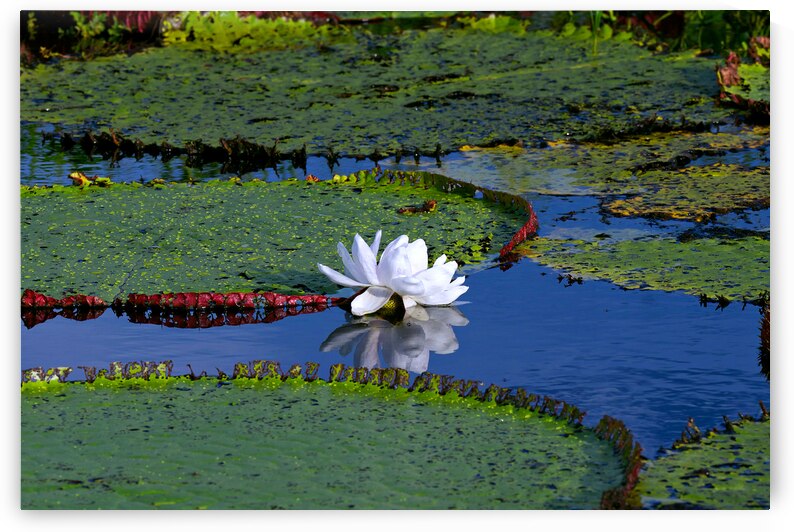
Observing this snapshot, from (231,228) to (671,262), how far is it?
1.65m

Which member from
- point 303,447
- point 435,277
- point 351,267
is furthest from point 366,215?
point 303,447

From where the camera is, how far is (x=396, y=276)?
14.1ft

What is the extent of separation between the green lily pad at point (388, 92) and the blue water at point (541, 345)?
1.87m

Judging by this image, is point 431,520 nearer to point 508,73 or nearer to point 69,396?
point 69,396

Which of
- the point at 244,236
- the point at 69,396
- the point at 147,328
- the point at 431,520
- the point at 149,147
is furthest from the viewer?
the point at 149,147

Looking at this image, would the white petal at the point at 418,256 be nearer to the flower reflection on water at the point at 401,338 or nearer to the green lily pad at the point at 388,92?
the flower reflection on water at the point at 401,338

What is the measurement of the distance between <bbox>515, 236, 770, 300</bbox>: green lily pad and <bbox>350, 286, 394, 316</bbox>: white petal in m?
0.73

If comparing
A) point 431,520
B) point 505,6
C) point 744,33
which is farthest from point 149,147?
point 431,520

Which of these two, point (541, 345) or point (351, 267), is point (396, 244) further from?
point (541, 345)

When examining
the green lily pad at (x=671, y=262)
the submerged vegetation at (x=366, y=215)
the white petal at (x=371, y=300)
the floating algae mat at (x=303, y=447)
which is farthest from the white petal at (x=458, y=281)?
the floating algae mat at (x=303, y=447)

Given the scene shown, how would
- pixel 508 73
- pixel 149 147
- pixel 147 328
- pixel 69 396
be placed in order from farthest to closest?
pixel 508 73, pixel 149 147, pixel 147 328, pixel 69 396

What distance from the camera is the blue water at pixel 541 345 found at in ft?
12.4

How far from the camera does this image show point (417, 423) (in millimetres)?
3469

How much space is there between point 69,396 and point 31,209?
5.63 feet
